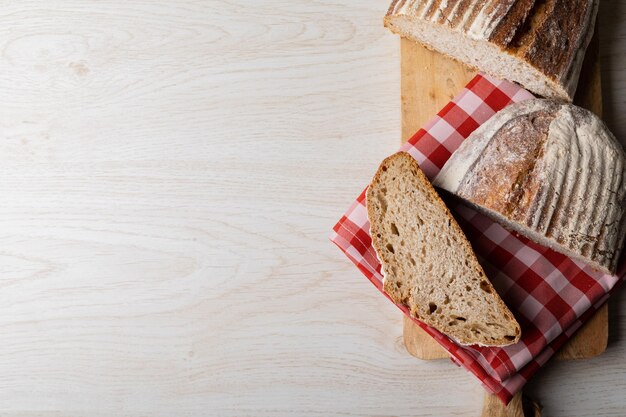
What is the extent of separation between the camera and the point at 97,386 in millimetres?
1753

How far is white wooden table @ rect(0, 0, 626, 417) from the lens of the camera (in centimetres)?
172

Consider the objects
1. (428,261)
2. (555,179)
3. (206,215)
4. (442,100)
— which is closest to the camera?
(555,179)

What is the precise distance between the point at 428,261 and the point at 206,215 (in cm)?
62

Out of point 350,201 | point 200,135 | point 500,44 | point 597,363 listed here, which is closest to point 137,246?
point 200,135

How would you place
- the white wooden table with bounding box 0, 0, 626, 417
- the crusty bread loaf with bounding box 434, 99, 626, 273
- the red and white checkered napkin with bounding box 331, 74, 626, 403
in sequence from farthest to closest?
the white wooden table with bounding box 0, 0, 626, 417
the red and white checkered napkin with bounding box 331, 74, 626, 403
the crusty bread loaf with bounding box 434, 99, 626, 273

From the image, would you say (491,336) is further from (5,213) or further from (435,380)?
(5,213)

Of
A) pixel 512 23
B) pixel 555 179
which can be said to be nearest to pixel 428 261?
pixel 555 179

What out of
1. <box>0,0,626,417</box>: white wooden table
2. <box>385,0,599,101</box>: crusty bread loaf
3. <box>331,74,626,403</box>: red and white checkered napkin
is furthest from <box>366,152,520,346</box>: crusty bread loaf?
<box>385,0,599,101</box>: crusty bread loaf

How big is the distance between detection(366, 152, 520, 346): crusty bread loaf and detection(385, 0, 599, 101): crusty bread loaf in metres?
0.32

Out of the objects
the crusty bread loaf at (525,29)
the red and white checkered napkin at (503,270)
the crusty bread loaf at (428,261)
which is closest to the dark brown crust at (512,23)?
the crusty bread loaf at (525,29)

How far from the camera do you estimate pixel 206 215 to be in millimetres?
1768

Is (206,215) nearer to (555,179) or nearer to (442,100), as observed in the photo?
(442,100)

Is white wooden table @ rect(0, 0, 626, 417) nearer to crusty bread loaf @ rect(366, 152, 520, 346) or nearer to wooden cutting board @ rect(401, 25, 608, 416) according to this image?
wooden cutting board @ rect(401, 25, 608, 416)

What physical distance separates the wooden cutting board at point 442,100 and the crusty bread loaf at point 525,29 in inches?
4.1
